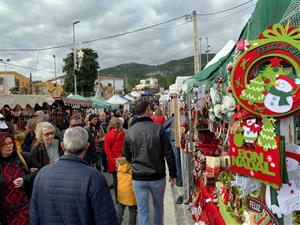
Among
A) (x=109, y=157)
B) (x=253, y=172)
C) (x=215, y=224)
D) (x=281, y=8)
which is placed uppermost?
(x=281, y=8)

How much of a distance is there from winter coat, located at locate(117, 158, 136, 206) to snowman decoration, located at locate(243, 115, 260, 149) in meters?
2.48

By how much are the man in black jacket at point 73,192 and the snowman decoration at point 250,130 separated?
3.66ft

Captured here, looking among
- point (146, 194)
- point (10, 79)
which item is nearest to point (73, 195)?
point (146, 194)

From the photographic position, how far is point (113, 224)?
232 cm

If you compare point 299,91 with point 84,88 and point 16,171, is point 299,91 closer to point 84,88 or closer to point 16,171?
point 16,171

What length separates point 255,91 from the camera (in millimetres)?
2225

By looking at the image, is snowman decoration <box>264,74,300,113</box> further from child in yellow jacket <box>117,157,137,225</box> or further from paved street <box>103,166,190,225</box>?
paved street <box>103,166,190,225</box>

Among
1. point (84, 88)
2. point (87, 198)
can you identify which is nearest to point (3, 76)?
point (84, 88)

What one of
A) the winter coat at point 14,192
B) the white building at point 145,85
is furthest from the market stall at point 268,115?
the white building at point 145,85

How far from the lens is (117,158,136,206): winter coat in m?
4.55

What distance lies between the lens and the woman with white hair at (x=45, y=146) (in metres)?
4.16

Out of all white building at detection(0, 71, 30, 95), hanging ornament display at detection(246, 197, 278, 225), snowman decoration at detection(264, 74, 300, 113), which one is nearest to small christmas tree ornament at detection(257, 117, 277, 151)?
snowman decoration at detection(264, 74, 300, 113)

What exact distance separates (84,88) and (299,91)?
47.0m

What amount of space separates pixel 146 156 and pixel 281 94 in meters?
2.30
